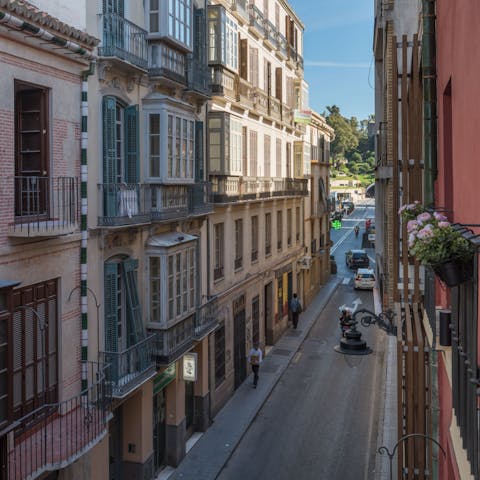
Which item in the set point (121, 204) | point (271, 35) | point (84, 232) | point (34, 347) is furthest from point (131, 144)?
point (271, 35)

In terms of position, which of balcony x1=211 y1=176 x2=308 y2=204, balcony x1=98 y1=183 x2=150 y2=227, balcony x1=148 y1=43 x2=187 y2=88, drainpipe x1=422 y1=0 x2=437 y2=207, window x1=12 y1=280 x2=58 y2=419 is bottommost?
window x1=12 y1=280 x2=58 y2=419

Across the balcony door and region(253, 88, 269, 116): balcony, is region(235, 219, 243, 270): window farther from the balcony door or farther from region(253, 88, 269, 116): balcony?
the balcony door

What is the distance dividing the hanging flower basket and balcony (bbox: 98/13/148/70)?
9708 millimetres

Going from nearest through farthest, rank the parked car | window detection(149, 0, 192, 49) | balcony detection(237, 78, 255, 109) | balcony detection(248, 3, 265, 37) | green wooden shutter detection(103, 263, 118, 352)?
green wooden shutter detection(103, 263, 118, 352), window detection(149, 0, 192, 49), balcony detection(237, 78, 255, 109), balcony detection(248, 3, 265, 37), the parked car

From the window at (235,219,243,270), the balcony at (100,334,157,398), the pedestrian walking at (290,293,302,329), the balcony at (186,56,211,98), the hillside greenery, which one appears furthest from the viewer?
the hillside greenery

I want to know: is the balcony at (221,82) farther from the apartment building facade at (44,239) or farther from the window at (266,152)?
the apartment building facade at (44,239)

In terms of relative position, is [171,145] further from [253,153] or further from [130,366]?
[253,153]

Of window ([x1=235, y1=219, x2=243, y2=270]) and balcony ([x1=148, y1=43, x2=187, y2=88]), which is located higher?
balcony ([x1=148, y1=43, x2=187, y2=88])

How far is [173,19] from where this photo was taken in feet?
54.7

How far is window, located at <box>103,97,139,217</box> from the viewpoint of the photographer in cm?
1411

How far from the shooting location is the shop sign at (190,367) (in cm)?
1869

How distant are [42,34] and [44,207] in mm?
3100

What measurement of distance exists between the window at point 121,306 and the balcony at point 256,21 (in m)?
14.7

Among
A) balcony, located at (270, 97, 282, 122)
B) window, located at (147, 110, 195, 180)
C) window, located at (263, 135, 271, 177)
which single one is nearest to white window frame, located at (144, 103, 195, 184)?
window, located at (147, 110, 195, 180)
